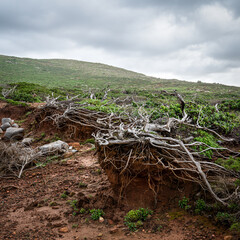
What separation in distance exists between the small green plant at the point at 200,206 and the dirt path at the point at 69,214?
148 mm

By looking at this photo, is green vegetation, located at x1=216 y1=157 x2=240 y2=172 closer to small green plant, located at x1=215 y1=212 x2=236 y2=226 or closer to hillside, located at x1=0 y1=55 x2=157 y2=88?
small green plant, located at x1=215 y1=212 x2=236 y2=226

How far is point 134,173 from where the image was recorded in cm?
400

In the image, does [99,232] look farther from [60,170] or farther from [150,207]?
[60,170]

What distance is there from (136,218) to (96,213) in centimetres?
79

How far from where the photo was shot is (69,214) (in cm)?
392

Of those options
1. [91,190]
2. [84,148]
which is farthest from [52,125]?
[91,190]

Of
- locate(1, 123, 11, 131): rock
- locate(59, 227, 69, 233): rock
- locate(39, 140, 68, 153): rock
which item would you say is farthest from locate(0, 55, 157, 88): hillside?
locate(59, 227, 69, 233): rock

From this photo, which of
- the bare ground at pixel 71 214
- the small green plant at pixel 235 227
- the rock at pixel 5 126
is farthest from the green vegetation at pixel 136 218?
the rock at pixel 5 126

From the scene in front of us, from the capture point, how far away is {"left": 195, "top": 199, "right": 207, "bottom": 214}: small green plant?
3268 millimetres

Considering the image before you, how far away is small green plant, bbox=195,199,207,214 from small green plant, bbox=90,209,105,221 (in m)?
1.71

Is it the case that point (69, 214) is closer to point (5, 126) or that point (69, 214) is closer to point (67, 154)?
point (67, 154)

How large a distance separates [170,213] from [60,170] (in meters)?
3.65

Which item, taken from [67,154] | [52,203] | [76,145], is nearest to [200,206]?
[52,203]

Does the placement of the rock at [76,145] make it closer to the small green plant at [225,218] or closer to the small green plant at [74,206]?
the small green plant at [74,206]
